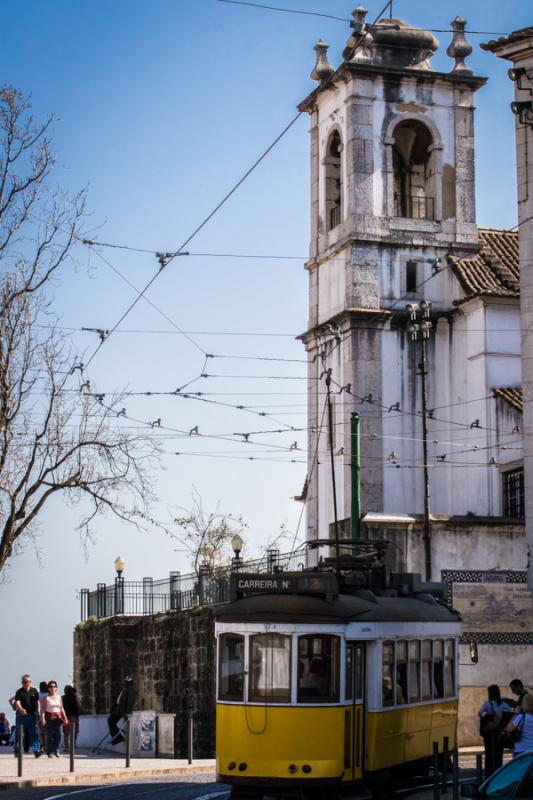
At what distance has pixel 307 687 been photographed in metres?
20.1

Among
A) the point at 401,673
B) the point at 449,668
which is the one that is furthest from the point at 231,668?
the point at 449,668

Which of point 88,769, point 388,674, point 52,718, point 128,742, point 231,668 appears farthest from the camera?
point 52,718

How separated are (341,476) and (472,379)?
16.2 feet

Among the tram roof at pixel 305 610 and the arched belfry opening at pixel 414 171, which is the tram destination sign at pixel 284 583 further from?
the arched belfry opening at pixel 414 171

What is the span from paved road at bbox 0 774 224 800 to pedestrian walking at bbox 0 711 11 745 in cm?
1975

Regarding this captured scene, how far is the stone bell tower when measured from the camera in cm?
4941

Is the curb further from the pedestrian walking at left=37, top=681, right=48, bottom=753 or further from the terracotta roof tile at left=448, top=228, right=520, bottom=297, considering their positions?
the terracotta roof tile at left=448, top=228, right=520, bottom=297

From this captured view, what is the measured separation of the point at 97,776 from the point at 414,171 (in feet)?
98.8

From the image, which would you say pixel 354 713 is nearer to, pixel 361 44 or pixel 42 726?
pixel 42 726

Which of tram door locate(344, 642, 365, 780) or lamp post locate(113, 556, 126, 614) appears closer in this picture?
tram door locate(344, 642, 365, 780)

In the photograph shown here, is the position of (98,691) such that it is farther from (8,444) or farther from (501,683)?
(8,444)

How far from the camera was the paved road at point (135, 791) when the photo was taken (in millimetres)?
23672

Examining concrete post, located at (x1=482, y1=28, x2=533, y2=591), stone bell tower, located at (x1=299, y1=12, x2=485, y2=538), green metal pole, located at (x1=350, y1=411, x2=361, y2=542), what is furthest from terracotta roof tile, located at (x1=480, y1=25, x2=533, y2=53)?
stone bell tower, located at (x1=299, y1=12, x2=485, y2=538)

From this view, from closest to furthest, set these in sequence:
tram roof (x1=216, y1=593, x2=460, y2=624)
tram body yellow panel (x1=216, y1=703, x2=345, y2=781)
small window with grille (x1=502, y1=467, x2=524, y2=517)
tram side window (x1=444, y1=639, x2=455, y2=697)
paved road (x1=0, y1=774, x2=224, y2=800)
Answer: tram body yellow panel (x1=216, y1=703, x2=345, y2=781), tram roof (x1=216, y1=593, x2=460, y2=624), paved road (x1=0, y1=774, x2=224, y2=800), tram side window (x1=444, y1=639, x2=455, y2=697), small window with grille (x1=502, y1=467, x2=524, y2=517)
